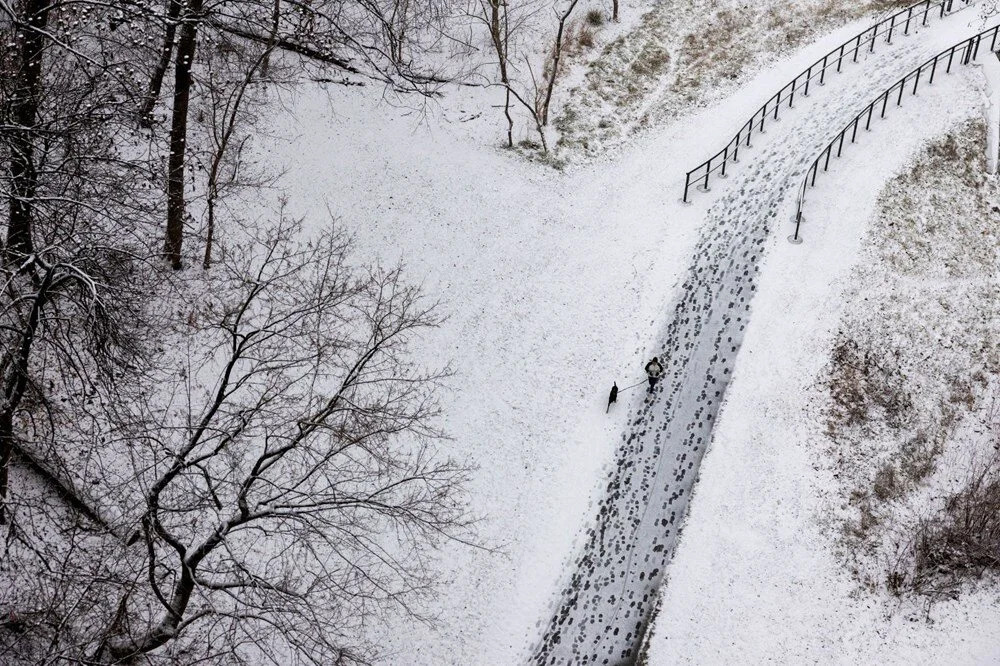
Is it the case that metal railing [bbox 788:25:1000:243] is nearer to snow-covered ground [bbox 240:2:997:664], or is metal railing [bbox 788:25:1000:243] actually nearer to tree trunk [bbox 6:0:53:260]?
snow-covered ground [bbox 240:2:997:664]

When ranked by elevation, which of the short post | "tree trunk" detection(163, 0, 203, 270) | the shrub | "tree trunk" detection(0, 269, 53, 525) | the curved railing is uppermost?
the curved railing

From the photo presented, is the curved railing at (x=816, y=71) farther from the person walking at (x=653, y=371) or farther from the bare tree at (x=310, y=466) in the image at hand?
the bare tree at (x=310, y=466)

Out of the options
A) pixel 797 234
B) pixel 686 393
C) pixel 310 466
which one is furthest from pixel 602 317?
pixel 310 466


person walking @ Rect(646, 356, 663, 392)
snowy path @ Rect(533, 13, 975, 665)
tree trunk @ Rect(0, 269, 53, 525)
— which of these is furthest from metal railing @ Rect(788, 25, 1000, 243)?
tree trunk @ Rect(0, 269, 53, 525)

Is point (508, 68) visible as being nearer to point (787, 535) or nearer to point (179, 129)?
point (179, 129)

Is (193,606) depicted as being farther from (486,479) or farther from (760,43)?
(760,43)

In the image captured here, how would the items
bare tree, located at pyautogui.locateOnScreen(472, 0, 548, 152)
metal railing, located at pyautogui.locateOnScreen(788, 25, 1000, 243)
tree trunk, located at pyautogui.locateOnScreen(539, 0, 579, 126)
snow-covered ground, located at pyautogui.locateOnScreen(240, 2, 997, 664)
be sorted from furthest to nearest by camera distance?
tree trunk, located at pyautogui.locateOnScreen(539, 0, 579, 126), bare tree, located at pyautogui.locateOnScreen(472, 0, 548, 152), metal railing, located at pyautogui.locateOnScreen(788, 25, 1000, 243), snow-covered ground, located at pyautogui.locateOnScreen(240, 2, 997, 664)
